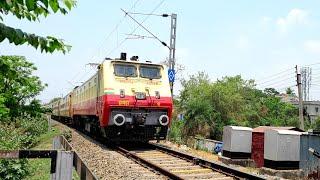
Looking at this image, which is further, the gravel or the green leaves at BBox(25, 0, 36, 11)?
the gravel

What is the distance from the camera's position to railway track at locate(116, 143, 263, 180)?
962cm

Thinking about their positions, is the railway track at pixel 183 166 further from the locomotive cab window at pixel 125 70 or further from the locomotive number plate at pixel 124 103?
the locomotive cab window at pixel 125 70

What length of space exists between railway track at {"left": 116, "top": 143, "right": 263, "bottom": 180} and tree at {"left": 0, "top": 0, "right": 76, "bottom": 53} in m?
6.51

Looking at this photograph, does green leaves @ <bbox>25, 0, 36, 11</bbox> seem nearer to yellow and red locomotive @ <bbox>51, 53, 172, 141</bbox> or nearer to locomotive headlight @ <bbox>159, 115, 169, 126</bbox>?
yellow and red locomotive @ <bbox>51, 53, 172, 141</bbox>

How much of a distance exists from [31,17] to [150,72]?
13333 millimetres

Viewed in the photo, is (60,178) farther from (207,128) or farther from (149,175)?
(207,128)

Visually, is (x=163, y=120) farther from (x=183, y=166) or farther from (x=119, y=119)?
(x=183, y=166)

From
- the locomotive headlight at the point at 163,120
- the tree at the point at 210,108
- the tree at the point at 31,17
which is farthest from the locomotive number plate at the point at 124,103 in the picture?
the tree at the point at 210,108

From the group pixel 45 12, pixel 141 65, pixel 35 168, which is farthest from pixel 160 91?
pixel 45 12

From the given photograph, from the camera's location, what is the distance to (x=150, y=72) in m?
16.2

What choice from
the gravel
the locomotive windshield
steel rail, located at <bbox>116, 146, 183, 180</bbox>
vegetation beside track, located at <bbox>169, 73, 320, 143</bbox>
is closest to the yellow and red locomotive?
the locomotive windshield

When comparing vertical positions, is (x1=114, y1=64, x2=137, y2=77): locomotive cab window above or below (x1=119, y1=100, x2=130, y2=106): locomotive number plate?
above

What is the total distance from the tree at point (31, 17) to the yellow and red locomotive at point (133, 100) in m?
11.9

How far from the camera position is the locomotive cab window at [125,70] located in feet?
51.3
